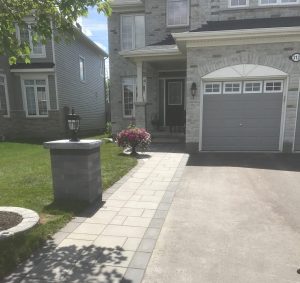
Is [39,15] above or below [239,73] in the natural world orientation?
above

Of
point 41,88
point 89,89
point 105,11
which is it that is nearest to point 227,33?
point 105,11

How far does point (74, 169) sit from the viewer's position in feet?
15.7

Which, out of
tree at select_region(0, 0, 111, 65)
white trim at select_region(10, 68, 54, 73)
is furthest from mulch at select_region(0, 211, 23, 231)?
white trim at select_region(10, 68, 54, 73)

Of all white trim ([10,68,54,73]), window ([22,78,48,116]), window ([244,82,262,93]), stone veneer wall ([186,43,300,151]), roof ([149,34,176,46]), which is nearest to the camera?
stone veneer wall ([186,43,300,151])

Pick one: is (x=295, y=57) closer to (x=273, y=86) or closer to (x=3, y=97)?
(x=273, y=86)

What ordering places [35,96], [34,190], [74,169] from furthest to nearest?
[35,96]
[34,190]
[74,169]

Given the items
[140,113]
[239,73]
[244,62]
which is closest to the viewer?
[244,62]

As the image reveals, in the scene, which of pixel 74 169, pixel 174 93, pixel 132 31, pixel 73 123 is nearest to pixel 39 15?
pixel 73 123

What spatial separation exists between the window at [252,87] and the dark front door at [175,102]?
15.6 feet

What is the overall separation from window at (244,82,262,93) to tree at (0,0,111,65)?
7.01 metres

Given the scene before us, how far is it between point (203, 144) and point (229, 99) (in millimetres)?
1875

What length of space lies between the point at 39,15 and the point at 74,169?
249 cm

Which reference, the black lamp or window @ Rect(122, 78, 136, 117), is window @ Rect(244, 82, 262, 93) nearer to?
window @ Rect(122, 78, 136, 117)

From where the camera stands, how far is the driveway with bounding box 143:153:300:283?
292 cm
